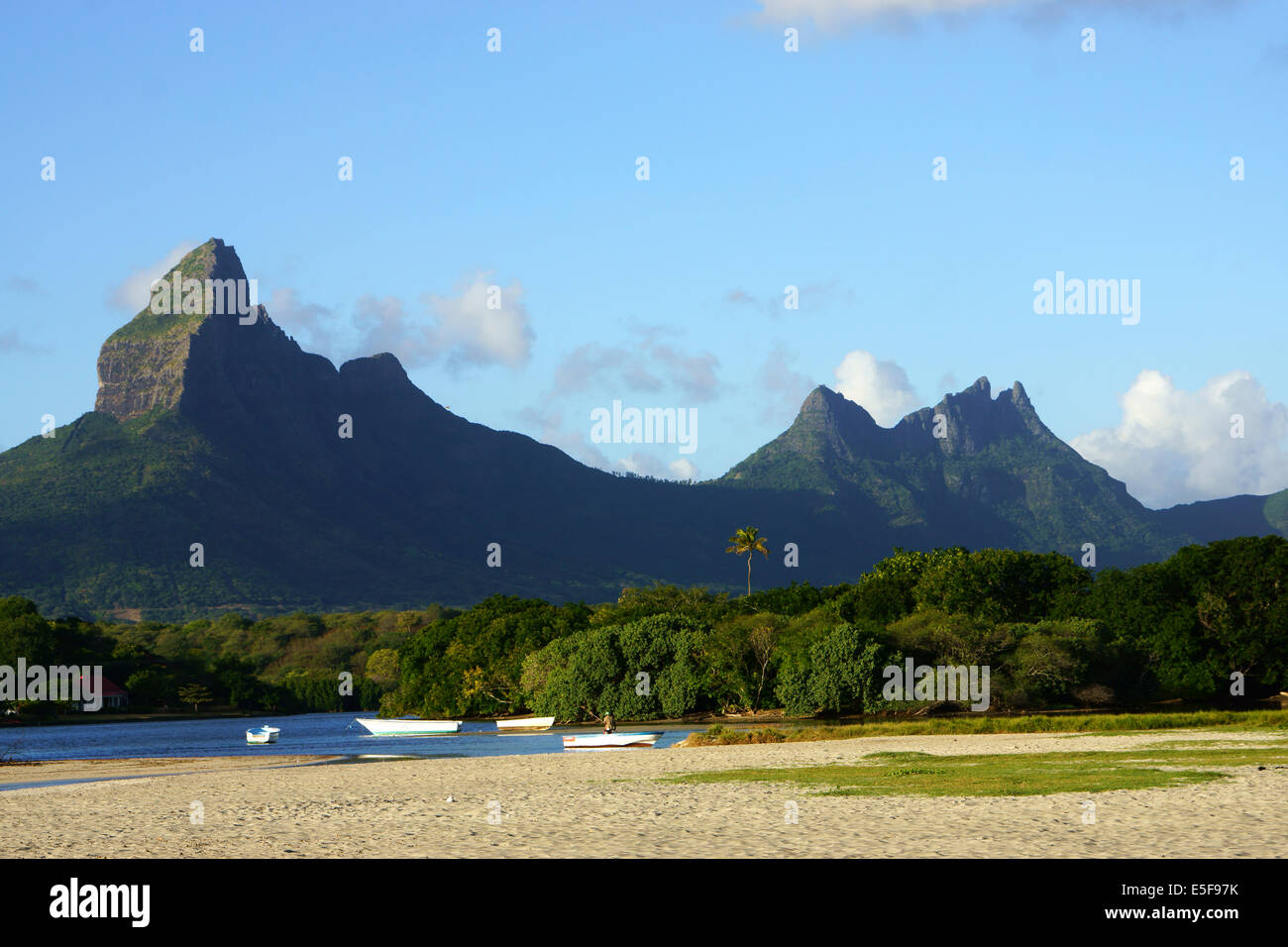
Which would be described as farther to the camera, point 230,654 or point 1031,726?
point 230,654

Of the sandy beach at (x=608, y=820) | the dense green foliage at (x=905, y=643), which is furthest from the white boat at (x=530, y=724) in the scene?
the sandy beach at (x=608, y=820)

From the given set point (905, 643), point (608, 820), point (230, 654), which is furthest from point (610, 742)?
point (230, 654)

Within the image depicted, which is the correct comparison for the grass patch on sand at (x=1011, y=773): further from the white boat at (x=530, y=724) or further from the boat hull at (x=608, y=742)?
the white boat at (x=530, y=724)

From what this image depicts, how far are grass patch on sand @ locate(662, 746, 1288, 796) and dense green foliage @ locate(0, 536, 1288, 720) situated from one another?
122 feet

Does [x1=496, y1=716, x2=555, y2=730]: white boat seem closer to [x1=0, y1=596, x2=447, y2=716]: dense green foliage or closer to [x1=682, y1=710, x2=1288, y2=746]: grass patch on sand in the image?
[x1=682, y1=710, x2=1288, y2=746]: grass patch on sand

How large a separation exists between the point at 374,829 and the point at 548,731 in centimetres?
6181

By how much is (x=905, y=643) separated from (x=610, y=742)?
26.1m

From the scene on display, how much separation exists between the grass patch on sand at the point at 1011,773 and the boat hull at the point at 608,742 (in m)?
20.0

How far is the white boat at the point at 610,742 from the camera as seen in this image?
59594 millimetres

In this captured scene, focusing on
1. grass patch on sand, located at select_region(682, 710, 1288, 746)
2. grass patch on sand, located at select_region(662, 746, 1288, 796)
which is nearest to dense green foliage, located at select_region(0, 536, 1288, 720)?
grass patch on sand, located at select_region(682, 710, 1288, 746)

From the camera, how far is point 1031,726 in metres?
55.9

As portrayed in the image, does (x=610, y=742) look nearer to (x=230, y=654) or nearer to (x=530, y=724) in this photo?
(x=530, y=724)

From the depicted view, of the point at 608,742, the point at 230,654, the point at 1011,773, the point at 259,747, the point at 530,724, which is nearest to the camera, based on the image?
the point at 1011,773
